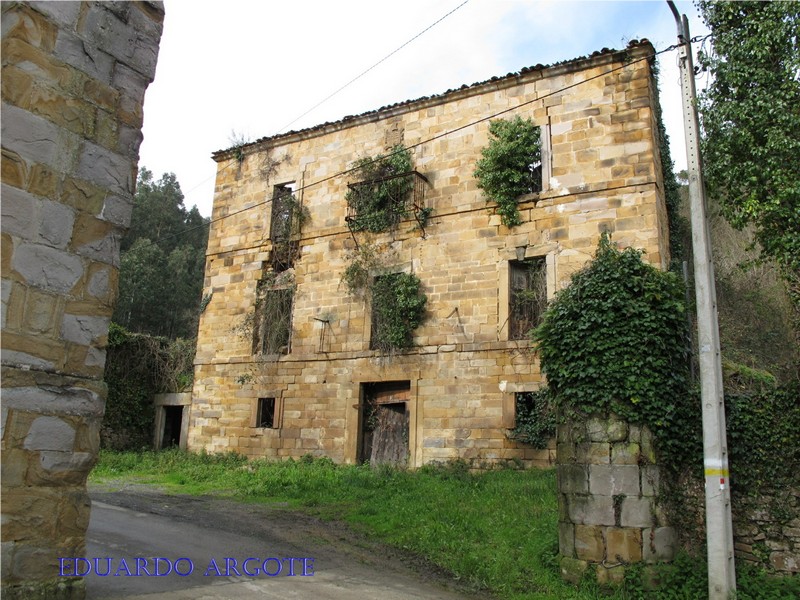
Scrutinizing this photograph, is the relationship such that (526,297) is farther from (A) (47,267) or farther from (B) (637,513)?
(A) (47,267)

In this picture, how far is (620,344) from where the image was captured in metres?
7.50

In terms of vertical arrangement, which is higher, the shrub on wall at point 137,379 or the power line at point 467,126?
the power line at point 467,126

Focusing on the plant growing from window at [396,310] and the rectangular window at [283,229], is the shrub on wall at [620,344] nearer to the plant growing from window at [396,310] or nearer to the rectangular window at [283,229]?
the plant growing from window at [396,310]

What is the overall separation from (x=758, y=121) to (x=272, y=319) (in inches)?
483

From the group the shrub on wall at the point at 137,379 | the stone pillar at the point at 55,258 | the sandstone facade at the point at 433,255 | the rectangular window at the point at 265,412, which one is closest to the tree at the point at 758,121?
the sandstone facade at the point at 433,255

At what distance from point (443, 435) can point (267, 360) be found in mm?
5593

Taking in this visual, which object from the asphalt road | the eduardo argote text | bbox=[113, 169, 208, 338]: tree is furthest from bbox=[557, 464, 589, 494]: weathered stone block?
bbox=[113, 169, 208, 338]: tree

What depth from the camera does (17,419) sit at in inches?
156

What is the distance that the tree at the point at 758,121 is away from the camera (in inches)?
348

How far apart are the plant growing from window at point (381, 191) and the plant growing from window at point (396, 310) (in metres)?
1.52

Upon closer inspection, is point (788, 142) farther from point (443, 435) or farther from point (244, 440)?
point (244, 440)

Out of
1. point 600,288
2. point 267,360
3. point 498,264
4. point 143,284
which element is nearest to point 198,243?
point 143,284

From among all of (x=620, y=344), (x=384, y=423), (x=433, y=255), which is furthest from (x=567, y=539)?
(x=433, y=255)

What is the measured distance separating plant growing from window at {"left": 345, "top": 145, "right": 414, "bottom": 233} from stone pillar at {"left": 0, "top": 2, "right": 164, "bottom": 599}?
10968mm
